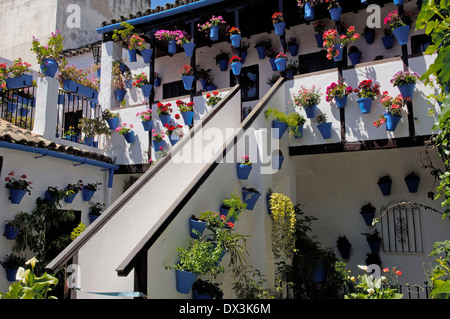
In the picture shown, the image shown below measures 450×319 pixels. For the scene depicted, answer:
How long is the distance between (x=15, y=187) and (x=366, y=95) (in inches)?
271

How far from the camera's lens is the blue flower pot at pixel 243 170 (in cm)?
677

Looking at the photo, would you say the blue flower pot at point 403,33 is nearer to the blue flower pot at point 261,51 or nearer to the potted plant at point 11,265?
the blue flower pot at point 261,51

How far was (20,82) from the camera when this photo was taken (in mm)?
9164

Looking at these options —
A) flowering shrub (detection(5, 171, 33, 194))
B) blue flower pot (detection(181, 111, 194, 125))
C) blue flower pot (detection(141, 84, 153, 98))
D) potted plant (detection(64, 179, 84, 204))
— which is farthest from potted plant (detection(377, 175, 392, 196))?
flowering shrub (detection(5, 171, 33, 194))

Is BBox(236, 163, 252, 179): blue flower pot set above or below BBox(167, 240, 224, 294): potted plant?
above

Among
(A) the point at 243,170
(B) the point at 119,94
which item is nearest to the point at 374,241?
(A) the point at 243,170

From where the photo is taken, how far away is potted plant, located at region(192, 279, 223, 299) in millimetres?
5082

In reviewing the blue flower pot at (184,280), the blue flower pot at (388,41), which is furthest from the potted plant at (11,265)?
the blue flower pot at (388,41)

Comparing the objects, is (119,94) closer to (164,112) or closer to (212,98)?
(164,112)

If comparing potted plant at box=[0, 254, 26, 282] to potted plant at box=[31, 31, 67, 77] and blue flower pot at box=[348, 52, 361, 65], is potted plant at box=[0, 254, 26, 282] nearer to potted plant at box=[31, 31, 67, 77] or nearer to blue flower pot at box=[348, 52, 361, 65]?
potted plant at box=[31, 31, 67, 77]

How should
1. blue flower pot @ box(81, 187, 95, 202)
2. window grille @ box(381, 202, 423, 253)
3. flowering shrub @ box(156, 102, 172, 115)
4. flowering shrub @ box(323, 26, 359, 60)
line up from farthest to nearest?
flowering shrub @ box(156, 102, 172, 115) → window grille @ box(381, 202, 423, 253) → blue flower pot @ box(81, 187, 95, 202) → flowering shrub @ box(323, 26, 359, 60)

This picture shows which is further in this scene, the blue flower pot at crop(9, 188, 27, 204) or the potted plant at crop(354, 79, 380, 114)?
the potted plant at crop(354, 79, 380, 114)

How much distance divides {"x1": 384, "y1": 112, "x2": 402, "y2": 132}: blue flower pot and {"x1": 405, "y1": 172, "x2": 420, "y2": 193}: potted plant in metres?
2.21
